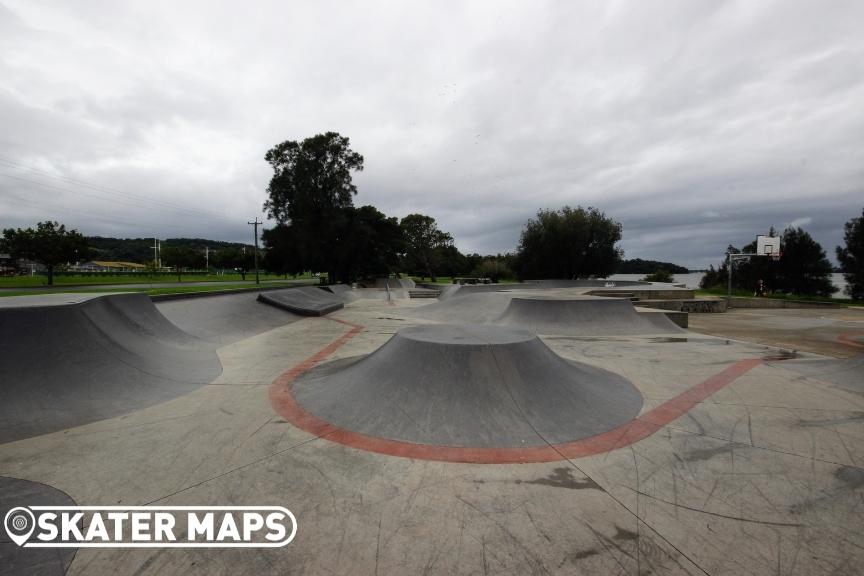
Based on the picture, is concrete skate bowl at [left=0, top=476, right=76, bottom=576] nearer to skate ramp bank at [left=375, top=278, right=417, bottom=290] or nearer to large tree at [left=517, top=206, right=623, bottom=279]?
skate ramp bank at [left=375, top=278, right=417, bottom=290]

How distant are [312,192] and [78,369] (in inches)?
1160

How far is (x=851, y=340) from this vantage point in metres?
12.7

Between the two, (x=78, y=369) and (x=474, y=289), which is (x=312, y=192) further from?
(x=78, y=369)

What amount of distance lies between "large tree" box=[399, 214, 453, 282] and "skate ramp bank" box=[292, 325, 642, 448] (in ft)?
185

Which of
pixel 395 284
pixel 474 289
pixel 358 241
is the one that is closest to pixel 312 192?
pixel 358 241

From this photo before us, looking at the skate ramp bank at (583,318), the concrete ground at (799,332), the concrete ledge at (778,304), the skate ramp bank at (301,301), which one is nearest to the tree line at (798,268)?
the concrete ledge at (778,304)

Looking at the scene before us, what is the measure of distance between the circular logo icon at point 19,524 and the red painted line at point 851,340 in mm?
19436

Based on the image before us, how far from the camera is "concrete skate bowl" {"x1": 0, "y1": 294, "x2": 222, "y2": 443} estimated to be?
185 inches

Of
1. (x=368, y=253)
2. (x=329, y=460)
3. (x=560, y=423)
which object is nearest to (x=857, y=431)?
(x=560, y=423)

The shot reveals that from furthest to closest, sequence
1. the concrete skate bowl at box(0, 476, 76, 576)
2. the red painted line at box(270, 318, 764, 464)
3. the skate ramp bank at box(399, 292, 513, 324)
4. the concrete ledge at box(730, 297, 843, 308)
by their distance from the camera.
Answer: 1. the concrete ledge at box(730, 297, 843, 308)
2. the skate ramp bank at box(399, 292, 513, 324)
3. the red painted line at box(270, 318, 764, 464)
4. the concrete skate bowl at box(0, 476, 76, 576)

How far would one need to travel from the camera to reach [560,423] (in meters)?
4.57

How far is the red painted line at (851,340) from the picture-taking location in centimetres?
1201

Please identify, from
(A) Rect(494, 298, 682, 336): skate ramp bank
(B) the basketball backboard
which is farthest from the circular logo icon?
(B) the basketball backboard

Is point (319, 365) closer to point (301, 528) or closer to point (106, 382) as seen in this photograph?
point (106, 382)
